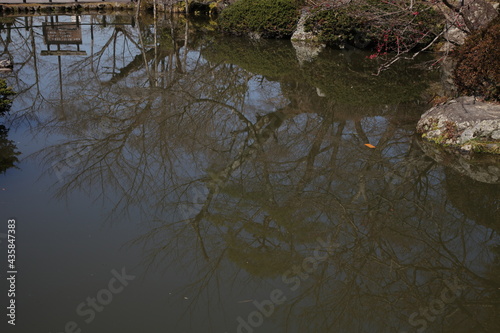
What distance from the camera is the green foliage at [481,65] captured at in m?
6.98

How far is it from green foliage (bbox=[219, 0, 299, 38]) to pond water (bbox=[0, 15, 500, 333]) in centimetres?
491

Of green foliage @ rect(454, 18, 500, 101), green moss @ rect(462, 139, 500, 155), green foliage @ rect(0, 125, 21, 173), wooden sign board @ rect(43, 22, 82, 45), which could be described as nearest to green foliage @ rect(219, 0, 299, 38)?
wooden sign board @ rect(43, 22, 82, 45)

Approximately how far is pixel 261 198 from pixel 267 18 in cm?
1066

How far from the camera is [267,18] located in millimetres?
14906

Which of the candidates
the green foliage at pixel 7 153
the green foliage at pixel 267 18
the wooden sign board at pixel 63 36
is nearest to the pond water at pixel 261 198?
the green foliage at pixel 7 153

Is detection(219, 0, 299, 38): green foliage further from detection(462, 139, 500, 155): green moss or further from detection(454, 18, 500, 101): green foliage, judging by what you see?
detection(462, 139, 500, 155): green moss

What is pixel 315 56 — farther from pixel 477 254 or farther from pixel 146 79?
pixel 477 254

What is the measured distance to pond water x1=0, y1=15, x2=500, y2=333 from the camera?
12.3 feet

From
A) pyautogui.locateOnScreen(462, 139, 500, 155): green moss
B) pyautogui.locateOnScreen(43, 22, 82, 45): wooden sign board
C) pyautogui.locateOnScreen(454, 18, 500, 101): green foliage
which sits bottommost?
pyautogui.locateOnScreen(43, 22, 82, 45): wooden sign board

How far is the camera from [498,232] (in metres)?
4.93

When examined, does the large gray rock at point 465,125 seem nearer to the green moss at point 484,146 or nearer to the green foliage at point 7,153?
the green moss at point 484,146

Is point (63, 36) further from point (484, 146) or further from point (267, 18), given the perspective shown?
point (484, 146)

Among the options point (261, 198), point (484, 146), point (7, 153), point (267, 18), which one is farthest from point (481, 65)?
point (267, 18)

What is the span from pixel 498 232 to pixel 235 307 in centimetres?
287
